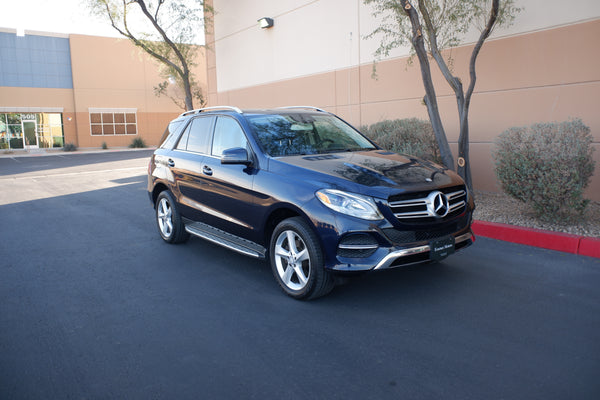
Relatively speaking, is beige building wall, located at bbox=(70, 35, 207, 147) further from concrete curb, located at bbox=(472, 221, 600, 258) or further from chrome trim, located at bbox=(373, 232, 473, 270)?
chrome trim, located at bbox=(373, 232, 473, 270)

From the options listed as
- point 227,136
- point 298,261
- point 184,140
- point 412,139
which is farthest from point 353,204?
point 412,139

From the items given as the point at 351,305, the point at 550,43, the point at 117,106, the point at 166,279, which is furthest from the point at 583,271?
the point at 117,106

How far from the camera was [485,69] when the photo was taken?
9.78 m

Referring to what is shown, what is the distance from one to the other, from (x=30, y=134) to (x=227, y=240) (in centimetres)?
3905

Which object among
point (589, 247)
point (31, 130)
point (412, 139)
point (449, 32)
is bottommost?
point (589, 247)

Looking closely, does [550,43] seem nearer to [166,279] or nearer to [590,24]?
[590,24]

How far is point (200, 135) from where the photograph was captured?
6.26m

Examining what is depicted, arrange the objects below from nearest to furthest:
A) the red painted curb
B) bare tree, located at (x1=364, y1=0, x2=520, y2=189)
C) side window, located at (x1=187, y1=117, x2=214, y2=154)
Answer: the red painted curb → side window, located at (x1=187, y1=117, x2=214, y2=154) → bare tree, located at (x1=364, y1=0, x2=520, y2=189)

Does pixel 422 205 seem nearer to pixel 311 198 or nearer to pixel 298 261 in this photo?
pixel 311 198

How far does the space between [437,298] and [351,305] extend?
0.83 meters

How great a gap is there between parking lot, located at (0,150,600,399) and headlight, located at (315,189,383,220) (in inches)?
34.9

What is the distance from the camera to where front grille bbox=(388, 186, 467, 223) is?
4.25 metres

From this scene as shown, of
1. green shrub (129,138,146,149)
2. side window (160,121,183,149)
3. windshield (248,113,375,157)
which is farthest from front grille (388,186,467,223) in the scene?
green shrub (129,138,146,149)

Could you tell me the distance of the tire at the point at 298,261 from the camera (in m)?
4.33
